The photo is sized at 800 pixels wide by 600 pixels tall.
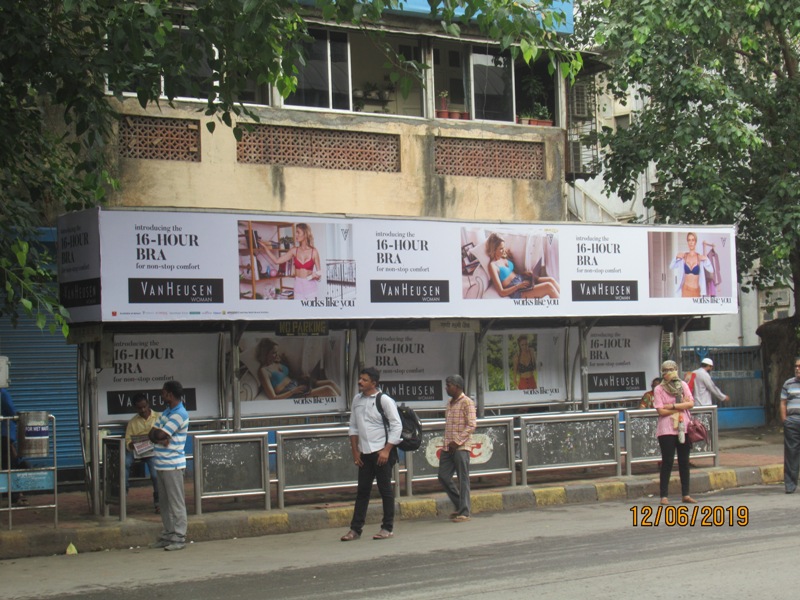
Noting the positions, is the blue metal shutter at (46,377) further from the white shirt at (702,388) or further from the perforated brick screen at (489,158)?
the white shirt at (702,388)

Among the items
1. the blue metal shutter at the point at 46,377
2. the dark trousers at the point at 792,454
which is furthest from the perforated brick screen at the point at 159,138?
the dark trousers at the point at 792,454

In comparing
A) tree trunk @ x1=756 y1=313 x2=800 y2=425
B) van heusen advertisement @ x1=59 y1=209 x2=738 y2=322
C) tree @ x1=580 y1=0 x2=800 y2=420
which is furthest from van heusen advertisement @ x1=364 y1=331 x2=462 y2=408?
tree trunk @ x1=756 y1=313 x2=800 y2=425

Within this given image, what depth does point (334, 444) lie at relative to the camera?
42.2 feet

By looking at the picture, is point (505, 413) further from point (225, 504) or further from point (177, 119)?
point (177, 119)

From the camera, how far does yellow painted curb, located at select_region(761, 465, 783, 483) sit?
15.6m

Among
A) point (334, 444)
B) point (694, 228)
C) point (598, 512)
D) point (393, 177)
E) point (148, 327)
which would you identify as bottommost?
point (598, 512)

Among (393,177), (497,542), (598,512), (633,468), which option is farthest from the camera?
(393,177)

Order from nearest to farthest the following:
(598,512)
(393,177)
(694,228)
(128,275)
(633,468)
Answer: (128,275) < (598,512) < (694,228) < (633,468) < (393,177)

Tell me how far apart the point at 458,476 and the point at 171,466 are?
10.9 feet

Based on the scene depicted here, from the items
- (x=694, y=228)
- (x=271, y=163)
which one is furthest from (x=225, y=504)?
(x=694, y=228)

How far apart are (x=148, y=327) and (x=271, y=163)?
4.41 meters

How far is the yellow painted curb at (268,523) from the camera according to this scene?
38.8ft

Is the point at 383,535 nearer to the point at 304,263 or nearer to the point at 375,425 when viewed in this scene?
the point at 375,425
